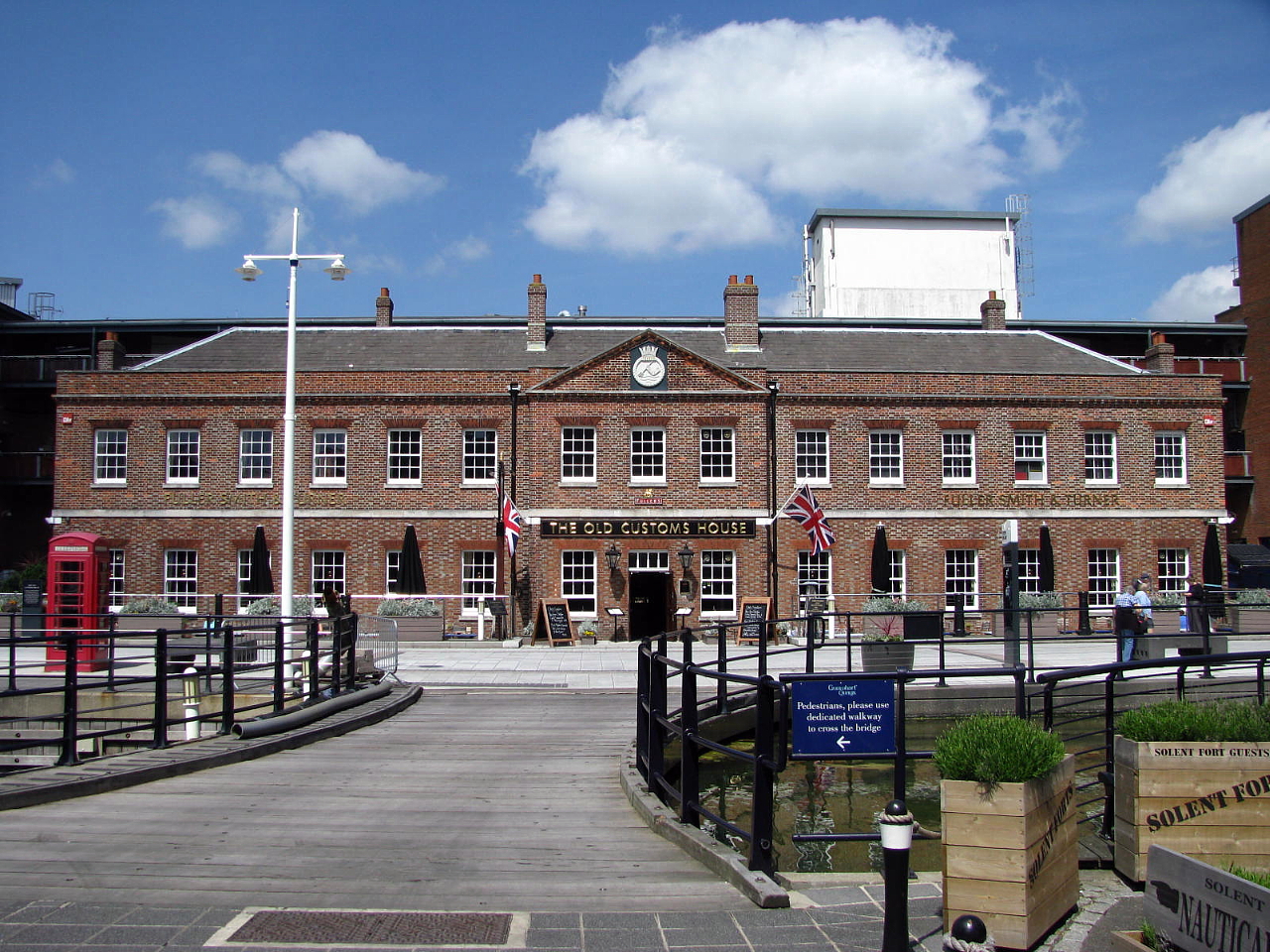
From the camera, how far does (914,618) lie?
19625mm

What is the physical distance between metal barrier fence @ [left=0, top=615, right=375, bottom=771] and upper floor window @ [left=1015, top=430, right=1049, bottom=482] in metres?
20.8

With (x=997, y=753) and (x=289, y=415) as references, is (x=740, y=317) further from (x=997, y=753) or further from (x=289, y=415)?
(x=997, y=753)

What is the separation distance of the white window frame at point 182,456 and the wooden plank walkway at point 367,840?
21447 mm

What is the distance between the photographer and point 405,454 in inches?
1187

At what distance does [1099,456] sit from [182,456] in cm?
2742

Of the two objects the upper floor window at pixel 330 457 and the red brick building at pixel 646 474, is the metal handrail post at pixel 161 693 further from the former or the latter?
the upper floor window at pixel 330 457

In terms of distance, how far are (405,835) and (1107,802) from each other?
5.38 metres

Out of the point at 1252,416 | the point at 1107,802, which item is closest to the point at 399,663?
the point at 1107,802

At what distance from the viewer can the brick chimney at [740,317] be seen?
→ 32125 mm

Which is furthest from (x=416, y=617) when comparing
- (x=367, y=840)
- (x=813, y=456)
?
(x=367, y=840)

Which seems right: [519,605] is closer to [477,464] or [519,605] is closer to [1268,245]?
[477,464]

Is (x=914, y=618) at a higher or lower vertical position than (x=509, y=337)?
lower

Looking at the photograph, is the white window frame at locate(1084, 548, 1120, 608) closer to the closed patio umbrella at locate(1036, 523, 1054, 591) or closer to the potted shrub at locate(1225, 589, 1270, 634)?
the closed patio umbrella at locate(1036, 523, 1054, 591)

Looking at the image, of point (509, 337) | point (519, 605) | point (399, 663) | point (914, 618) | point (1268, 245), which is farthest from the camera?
point (1268, 245)
